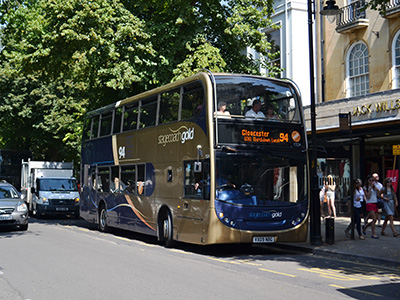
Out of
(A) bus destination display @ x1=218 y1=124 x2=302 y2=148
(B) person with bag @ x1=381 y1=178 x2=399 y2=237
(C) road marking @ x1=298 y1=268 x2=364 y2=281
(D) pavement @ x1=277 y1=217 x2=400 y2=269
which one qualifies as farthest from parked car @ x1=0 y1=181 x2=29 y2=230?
(B) person with bag @ x1=381 y1=178 x2=399 y2=237

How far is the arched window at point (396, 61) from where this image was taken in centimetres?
2020

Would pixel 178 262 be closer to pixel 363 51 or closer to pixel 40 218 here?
pixel 363 51

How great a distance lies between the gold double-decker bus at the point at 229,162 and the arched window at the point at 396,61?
26.1ft

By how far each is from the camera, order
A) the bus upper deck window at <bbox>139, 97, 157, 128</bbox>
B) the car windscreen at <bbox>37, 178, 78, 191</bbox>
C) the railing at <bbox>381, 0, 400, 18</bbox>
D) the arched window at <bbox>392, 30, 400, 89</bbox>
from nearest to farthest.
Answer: the bus upper deck window at <bbox>139, 97, 157, 128</bbox>, the railing at <bbox>381, 0, 400, 18</bbox>, the arched window at <bbox>392, 30, 400, 89</bbox>, the car windscreen at <bbox>37, 178, 78, 191</bbox>

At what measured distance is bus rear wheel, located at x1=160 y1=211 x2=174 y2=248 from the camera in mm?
14516

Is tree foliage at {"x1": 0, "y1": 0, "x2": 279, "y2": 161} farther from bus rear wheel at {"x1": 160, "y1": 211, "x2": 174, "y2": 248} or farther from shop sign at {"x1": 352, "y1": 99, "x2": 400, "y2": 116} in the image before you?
bus rear wheel at {"x1": 160, "y1": 211, "x2": 174, "y2": 248}

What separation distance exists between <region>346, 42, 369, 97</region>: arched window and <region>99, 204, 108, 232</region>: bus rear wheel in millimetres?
10638

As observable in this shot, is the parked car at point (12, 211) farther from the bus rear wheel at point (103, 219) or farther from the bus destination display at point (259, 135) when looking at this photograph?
the bus destination display at point (259, 135)

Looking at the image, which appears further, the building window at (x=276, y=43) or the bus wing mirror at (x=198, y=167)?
the building window at (x=276, y=43)

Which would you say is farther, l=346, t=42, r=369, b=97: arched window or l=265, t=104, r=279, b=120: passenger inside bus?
l=346, t=42, r=369, b=97: arched window

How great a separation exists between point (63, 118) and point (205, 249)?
23.2 metres

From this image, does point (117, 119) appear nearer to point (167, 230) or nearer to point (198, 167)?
point (167, 230)

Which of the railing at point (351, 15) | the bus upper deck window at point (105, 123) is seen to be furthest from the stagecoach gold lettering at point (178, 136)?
the railing at point (351, 15)

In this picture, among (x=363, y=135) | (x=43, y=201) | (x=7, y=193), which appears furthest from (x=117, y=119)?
(x=43, y=201)
